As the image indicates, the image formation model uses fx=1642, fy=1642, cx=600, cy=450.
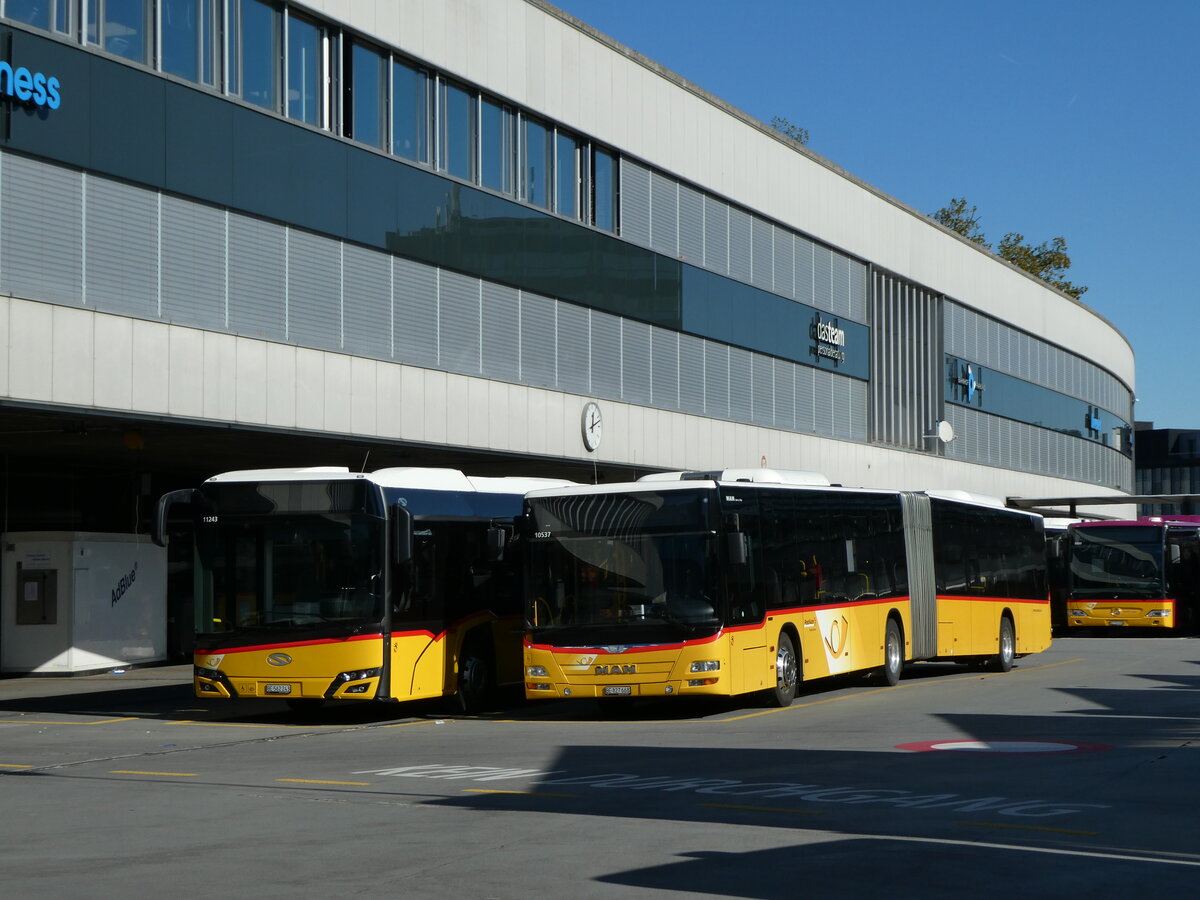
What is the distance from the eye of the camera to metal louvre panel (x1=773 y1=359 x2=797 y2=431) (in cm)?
4278

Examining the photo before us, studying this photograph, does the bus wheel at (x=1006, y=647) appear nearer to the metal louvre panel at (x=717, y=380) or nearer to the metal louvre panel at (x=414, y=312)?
the metal louvre panel at (x=414, y=312)

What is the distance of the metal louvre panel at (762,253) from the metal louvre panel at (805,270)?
5.10 feet

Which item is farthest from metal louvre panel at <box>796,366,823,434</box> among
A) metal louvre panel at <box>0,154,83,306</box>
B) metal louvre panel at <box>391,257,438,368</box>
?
metal louvre panel at <box>0,154,83,306</box>

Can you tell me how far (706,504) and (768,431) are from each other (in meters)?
23.5

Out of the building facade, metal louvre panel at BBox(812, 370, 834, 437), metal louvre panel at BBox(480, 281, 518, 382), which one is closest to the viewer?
the building facade

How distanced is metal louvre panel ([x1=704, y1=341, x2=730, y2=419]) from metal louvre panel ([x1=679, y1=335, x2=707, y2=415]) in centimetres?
21

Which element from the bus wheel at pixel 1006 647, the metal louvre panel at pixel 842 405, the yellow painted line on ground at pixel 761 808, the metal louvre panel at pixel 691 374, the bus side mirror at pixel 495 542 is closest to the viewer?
the yellow painted line on ground at pixel 761 808

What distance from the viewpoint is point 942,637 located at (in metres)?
26.2

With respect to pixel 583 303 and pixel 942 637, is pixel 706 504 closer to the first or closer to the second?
pixel 942 637

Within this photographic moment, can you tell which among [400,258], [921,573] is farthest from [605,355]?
[921,573]

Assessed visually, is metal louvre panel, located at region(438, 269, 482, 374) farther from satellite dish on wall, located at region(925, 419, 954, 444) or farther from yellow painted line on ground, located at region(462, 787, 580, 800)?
satellite dish on wall, located at region(925, 419, 954, 444)

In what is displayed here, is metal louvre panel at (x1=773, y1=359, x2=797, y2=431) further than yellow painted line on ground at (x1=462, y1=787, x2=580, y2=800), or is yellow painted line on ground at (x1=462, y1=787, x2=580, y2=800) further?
metal louvre panel at (x1=773, y1=359, x2=797, y2=431)

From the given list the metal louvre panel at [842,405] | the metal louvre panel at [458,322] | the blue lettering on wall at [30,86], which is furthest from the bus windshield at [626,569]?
the metal louvre panel at [842,405]

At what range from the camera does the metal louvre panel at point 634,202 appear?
36031 mm
